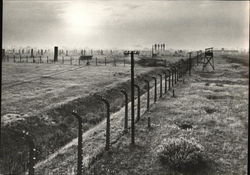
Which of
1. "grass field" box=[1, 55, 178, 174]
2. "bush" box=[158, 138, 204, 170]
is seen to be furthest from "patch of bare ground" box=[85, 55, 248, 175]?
"grass field" box=[1, 55, 178, 174]

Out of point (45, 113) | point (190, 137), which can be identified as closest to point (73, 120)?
point (45, 113)

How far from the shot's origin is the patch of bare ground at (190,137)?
9164 mm

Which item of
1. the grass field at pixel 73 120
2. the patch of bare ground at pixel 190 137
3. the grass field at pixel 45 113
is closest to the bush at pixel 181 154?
the patch of bare ground at pixel 190 137

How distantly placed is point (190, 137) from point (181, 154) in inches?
97.3

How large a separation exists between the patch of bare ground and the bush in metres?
0.14

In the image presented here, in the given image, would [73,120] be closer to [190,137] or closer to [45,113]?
[45,113]

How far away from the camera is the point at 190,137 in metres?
11.8

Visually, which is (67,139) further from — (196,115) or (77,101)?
(196,115)

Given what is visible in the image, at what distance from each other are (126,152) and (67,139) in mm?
4376

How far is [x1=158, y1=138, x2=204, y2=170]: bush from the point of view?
9148 mm

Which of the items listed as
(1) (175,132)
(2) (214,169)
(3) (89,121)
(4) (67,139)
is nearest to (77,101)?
(3) (89,121)

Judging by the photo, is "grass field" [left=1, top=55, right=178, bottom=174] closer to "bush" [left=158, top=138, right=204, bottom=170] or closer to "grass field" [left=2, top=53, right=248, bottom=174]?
"grass field" [left=2, top=53, right=248, bottom=174]

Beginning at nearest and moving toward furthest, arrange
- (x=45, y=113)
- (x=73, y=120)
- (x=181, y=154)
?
(x=181, y=154) < (x=45, y=113) < (x=73, y=120)

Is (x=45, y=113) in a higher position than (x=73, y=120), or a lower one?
higher
